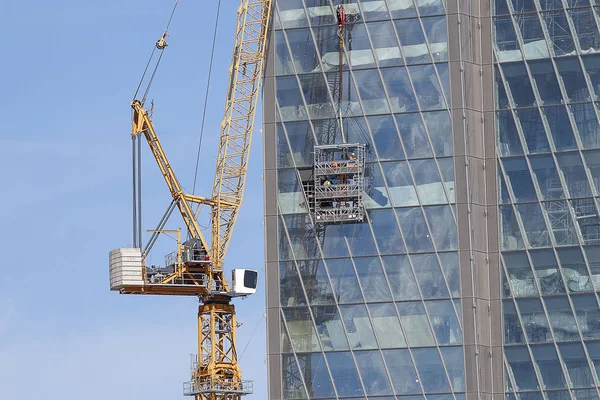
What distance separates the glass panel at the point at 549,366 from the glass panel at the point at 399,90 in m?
26.4

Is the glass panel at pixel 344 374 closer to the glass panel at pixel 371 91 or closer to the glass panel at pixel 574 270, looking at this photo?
the glass panel at pixel 574 270

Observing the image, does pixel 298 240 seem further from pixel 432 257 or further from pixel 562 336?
pixel 562 336

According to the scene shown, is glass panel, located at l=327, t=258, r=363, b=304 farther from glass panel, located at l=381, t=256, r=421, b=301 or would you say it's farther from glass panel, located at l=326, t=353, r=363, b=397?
glass panel, located at l=326, t=353, r=363, b=397

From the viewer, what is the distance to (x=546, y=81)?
17588cm

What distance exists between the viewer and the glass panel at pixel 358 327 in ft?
567

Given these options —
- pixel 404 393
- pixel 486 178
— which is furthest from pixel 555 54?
pixel 404 393

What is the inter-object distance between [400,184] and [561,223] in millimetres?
15955

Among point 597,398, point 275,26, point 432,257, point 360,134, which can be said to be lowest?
point 597,398

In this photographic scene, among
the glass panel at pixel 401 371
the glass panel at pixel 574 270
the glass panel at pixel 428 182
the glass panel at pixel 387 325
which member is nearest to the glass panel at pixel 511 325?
the glass panel at pixel 574 270

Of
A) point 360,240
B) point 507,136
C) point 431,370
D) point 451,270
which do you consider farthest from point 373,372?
point 507,136

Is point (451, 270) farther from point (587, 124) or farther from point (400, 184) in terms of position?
point (587, 124)

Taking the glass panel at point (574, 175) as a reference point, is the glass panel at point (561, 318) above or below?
below

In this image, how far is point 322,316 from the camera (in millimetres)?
174250

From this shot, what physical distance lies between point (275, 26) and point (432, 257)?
28.8m
